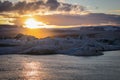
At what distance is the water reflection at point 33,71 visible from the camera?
2675 centimetres

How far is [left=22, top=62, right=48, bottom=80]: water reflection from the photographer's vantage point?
2675 cm

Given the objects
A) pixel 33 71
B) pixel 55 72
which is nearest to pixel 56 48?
pixel 33 71

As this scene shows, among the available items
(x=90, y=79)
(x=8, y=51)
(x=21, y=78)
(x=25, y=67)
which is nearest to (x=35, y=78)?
(x=21, y=78)

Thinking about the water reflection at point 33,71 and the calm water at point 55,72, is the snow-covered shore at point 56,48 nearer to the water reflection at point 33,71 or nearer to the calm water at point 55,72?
the calm water at point 55,72

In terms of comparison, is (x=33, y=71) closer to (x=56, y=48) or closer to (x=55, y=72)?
(x=55, y=72)

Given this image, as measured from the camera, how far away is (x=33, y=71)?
30375 millimetres

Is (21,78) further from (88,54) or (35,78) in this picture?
(88,54)

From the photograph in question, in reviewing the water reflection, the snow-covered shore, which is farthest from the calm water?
the snow-covered shore

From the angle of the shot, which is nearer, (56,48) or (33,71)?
(33,71)

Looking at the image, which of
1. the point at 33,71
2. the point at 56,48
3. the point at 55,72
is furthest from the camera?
the point at 56,48

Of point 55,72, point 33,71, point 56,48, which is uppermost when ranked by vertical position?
point 55,72

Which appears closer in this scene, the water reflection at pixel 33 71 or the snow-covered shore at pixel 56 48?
the water reflection at pixel 33 71

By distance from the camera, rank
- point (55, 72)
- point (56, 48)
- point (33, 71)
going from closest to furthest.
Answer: point (55, 72)
point (33, 71)
point (56, 48)

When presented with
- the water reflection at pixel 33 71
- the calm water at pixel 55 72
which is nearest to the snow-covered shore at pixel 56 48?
the calm water at pixel 55 72
